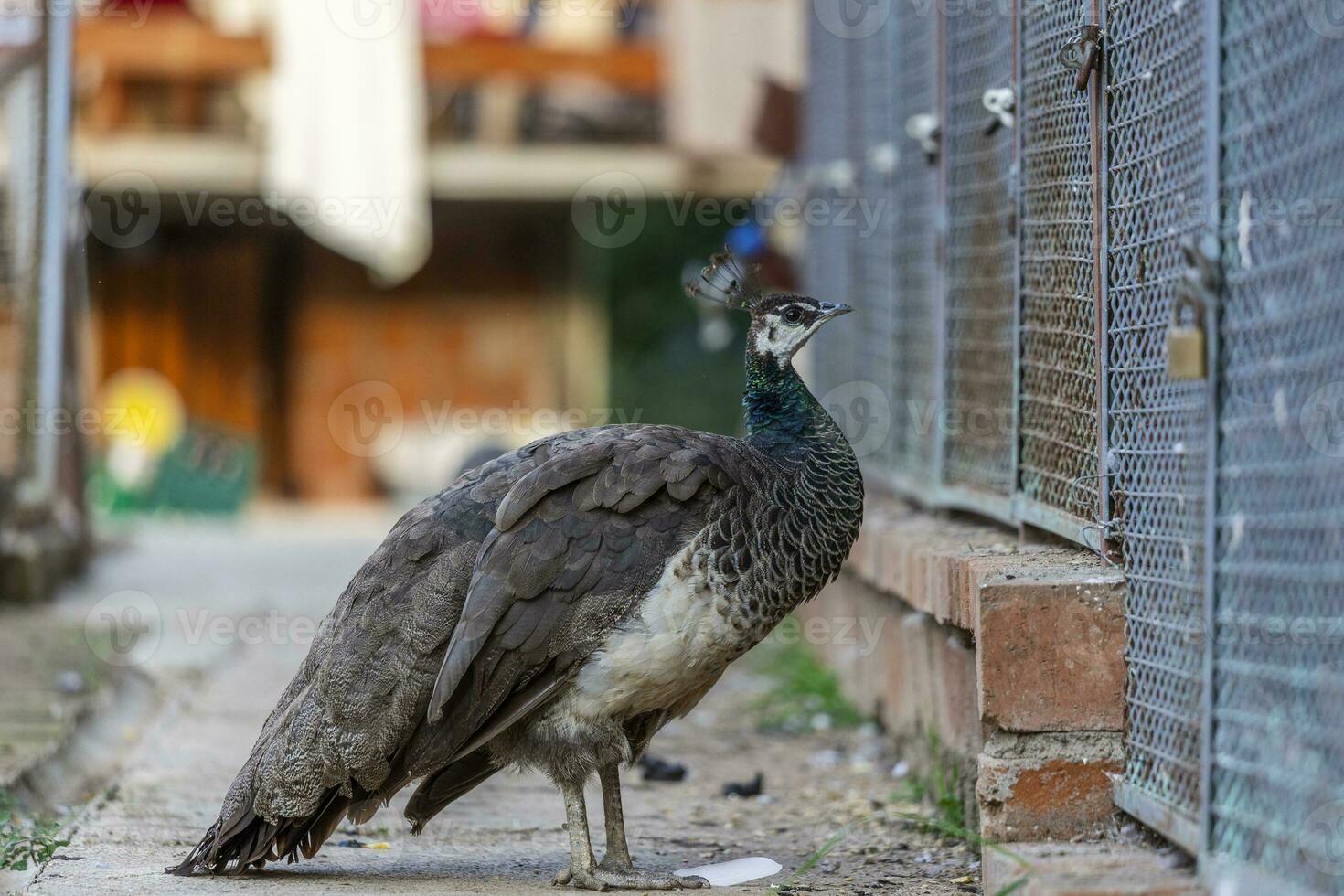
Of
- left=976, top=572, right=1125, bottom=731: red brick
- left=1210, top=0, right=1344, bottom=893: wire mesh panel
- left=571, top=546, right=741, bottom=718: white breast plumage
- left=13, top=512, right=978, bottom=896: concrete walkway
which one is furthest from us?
left=13, top=512, right=978, bottom=896: concrete walkway

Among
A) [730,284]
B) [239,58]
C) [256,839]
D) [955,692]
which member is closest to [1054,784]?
[955,692]

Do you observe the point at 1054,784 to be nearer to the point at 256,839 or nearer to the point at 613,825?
the point at 613,825

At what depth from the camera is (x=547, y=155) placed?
1352 centimetres

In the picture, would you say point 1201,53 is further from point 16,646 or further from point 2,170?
point 2,170

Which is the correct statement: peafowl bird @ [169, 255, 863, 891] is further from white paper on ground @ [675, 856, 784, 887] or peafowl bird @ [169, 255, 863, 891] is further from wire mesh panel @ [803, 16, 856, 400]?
wire mesh panel @ [803, 16, 856, 400]

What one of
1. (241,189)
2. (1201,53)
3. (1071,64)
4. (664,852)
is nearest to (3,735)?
(664,852)

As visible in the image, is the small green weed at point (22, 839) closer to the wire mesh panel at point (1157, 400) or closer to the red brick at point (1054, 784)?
the red brick at point (1054, 784)

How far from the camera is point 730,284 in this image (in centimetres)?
427

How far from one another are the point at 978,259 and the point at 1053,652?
1.73 metres

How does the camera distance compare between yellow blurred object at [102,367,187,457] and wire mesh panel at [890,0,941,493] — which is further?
yellow blurred object at [102,367,187,457]

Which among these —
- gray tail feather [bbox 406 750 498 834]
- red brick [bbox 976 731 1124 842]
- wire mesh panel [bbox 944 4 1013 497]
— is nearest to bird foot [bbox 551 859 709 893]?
gray tail feather [bbox 406 750 498 834]

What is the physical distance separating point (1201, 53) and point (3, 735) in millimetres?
3985

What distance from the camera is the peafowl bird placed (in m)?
3.66

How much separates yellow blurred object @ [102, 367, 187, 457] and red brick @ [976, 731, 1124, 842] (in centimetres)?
1168
